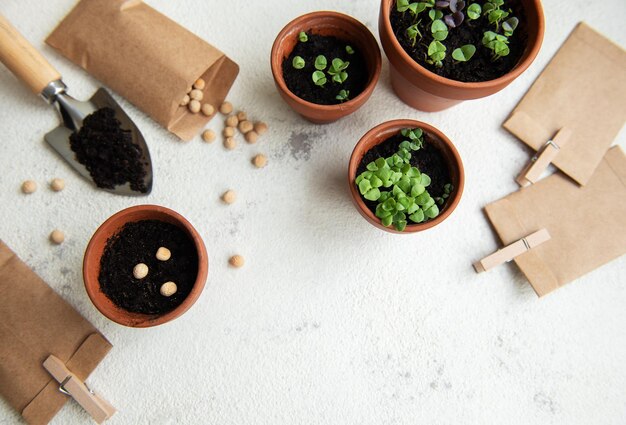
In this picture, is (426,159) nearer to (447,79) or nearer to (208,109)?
(447,79)

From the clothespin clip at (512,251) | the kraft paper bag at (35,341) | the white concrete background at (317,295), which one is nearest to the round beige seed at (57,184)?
the white concrete background at (317,295)

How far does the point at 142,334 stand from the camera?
0.92 metres

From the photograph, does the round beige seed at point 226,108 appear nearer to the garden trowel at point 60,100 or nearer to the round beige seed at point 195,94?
the round beige seed at point 195,94

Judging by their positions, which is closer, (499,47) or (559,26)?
(499,47)

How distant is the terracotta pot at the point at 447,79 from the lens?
796mm

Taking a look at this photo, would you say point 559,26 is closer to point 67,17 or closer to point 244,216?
point 244,216

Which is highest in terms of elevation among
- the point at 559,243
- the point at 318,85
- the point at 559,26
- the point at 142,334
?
the point at 559,26

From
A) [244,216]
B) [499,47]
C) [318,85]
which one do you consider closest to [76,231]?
[244,216]

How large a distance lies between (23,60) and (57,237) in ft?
1.10

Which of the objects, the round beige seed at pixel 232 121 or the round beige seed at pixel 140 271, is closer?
the round beige seed at pixel 140 271

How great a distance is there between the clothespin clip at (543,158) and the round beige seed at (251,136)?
1.77 feet

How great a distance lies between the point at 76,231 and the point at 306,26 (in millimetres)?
598

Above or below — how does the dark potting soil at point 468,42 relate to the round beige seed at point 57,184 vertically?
above

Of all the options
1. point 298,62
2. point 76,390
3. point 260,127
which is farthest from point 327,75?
point 76,390
